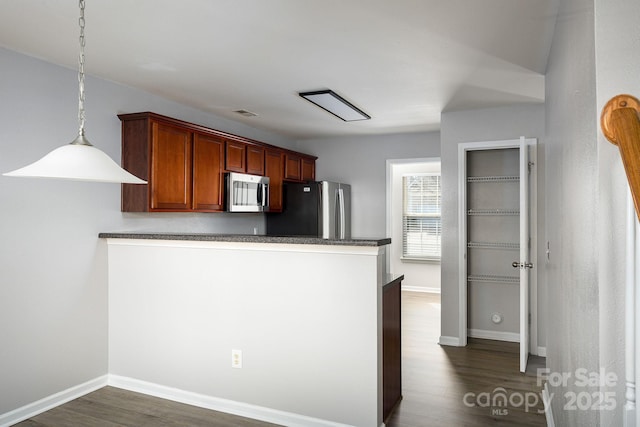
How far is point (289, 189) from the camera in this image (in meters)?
5.72

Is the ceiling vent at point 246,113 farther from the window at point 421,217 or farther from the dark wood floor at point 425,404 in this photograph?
the window at point 421,217

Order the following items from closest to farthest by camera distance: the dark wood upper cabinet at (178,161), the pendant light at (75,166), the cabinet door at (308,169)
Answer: the pendant light at (75,166), the dark wood upper cabinet at (178,161), the cabinet door at (308,169)

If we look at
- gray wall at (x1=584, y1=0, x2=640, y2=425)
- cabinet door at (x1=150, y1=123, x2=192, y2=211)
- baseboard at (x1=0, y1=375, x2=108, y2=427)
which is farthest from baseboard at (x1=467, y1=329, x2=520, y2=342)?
gray wall at (x1=584, y1=0, x2=640, y2=425)

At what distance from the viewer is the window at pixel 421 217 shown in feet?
24.4

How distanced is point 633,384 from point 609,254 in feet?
1.09

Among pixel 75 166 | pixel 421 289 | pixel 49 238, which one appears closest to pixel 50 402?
pixel 49 238

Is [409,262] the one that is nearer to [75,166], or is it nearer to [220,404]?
[220,404]

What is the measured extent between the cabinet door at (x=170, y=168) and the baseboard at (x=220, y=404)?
1.38 m

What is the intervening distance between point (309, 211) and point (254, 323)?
2817mm

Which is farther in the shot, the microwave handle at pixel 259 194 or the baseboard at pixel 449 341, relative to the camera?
the microwave handle at pixel 259 194

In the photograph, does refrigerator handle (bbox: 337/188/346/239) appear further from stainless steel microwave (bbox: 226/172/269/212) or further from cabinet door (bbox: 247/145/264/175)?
cabinet door (bbox: 247/145/264/175)

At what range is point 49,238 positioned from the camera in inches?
122

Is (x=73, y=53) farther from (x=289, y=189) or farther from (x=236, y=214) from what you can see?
(x=289, y=189)

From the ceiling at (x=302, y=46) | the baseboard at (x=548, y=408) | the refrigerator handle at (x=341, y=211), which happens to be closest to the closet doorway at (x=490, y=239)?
the ceiling at (x=302, y=46)
